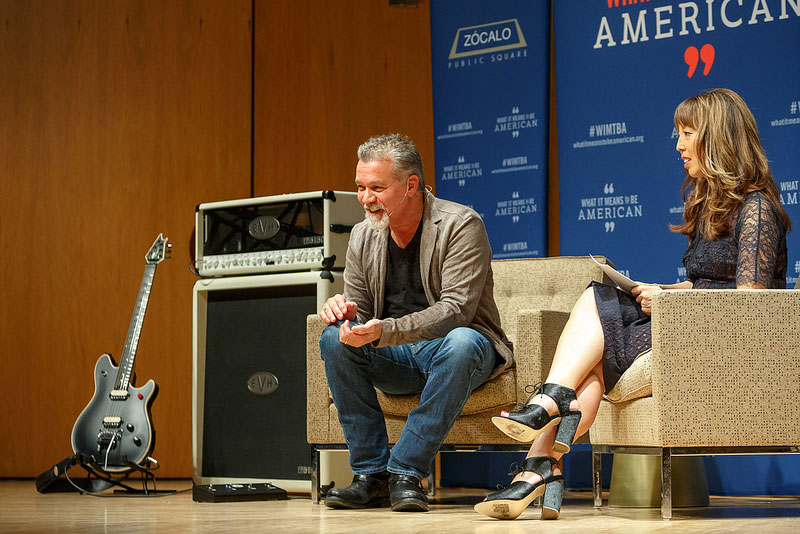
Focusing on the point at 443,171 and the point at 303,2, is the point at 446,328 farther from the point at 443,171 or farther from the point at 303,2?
the point at 303,2

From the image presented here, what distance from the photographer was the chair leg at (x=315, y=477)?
118 inches

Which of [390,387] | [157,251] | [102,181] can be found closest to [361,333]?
[390,387]

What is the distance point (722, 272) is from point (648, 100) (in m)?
1.18

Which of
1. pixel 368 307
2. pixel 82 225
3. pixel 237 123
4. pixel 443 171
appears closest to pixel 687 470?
pixel 368 307

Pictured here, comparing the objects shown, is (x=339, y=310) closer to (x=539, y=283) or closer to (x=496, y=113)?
(x=539, y=283)

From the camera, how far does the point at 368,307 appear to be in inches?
→ 117

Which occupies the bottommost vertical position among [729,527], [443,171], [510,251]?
[729,527]

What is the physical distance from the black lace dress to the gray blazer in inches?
12.8

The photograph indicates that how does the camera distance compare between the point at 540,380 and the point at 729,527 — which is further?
the point at 540,380

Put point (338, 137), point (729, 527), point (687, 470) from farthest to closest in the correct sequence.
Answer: point (338, 137) → point (687, 470) → point (729, 527)

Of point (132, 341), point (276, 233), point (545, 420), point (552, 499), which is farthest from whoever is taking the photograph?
point (132, 341)

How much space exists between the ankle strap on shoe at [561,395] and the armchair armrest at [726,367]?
0.68 feet

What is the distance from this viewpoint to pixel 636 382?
8.11 ft

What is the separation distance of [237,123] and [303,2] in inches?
25.7
